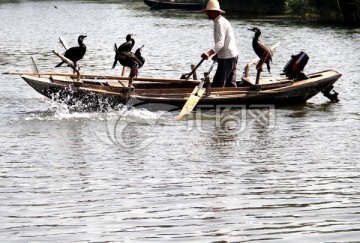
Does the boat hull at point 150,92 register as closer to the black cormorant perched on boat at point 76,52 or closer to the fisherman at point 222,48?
the fisherman at point 222,48

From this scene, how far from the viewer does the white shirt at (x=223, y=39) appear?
15.9m

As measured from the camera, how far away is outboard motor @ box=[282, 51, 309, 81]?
17203 mm

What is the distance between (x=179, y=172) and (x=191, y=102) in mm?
4499

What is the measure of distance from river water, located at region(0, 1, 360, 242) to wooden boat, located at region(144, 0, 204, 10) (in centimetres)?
4312

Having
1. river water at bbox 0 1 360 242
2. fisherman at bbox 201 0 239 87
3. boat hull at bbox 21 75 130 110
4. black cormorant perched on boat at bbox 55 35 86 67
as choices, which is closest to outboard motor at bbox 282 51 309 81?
river water at bbox 0 1 360 242

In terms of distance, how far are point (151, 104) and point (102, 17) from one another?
45.8 m

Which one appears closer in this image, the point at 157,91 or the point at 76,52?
the point at 157,91

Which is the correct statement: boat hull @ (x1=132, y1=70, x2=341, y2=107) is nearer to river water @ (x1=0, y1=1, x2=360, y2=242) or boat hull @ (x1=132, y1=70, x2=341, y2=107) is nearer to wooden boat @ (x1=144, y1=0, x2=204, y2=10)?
river water @ (x1=0, y1=1, x2=360, y2=242)

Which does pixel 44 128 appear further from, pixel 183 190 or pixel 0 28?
pixel 0 28

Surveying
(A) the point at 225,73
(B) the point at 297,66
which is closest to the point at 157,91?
(A) the point at 225,73

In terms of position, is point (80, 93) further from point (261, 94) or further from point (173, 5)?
point (173, 5)

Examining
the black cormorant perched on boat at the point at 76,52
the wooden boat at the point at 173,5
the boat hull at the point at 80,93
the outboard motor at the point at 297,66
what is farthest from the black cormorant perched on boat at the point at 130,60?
the wooden boat at the point at 173,5

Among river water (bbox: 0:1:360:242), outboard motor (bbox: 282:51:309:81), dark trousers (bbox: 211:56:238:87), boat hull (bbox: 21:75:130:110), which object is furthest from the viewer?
outboard motor (bbox: 282:51:309:81)

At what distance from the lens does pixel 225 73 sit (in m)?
16.5
